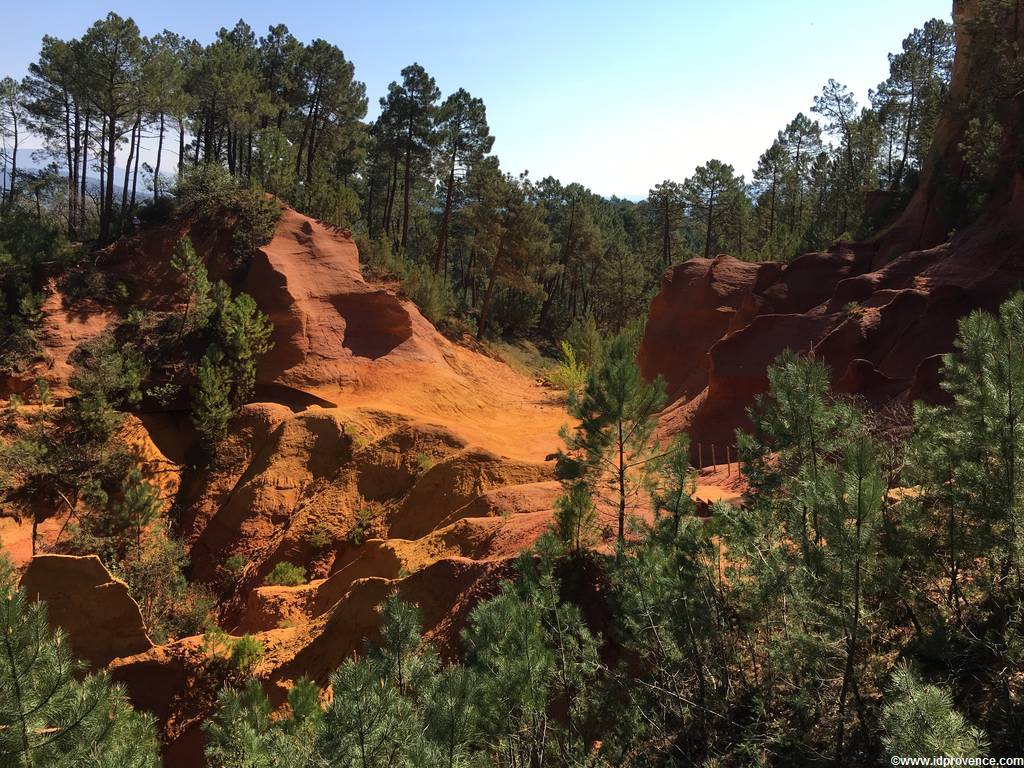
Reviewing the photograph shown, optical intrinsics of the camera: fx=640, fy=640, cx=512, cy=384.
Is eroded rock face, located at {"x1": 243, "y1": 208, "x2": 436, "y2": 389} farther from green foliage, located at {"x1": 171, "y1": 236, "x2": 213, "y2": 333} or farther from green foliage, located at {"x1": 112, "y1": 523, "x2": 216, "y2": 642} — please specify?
green foliage, located at {"x1": 112, "y1": 523, "x2": 216, "y2": 642}

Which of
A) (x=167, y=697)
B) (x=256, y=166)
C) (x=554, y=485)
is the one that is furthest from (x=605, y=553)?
(x=256, y=166)

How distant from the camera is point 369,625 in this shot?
1084 cm

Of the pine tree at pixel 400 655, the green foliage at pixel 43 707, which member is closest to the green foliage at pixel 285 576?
the pine tree at pixel 400 655

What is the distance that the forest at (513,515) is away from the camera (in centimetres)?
485

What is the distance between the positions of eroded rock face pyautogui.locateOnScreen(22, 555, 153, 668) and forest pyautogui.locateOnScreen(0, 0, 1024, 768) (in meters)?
0.46

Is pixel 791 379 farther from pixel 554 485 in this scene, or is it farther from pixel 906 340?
pixel 906 340

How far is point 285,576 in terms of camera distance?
49.3ft

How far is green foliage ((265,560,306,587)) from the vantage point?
49.2ft

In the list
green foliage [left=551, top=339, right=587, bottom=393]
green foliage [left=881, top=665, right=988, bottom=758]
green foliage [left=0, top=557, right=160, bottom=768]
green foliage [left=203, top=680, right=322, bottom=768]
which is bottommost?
green foliage [left=203, top=680, right=322, bottom=768]

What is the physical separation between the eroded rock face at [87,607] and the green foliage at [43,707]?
7441 mm

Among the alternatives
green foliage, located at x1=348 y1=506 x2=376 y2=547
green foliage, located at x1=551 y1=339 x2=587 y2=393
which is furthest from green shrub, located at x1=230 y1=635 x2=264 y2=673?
green foliage, located at x1=551 y1=339 x2=587 y2=393

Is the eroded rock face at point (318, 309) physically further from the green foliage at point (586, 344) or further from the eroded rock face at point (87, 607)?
the eroded rock face at point (87, 607)

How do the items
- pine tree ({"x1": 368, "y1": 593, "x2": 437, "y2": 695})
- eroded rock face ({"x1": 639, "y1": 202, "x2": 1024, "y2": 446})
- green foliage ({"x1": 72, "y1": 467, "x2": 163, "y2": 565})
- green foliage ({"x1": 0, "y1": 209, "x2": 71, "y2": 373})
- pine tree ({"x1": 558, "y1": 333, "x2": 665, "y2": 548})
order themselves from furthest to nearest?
green foliage ({"x1": 0, "y1": 209, "x2": 71, "y2": 373}) → eroded rock face ({"x1": 639, "y1": 202, "x2": 1024, "y2": 446}) → green foliage ({"x1": 72, "y1": 467, "x2": 163, "y2": 565}) → pine tree ({"x1": 558, "y1": 333, "x2": 665, "y2": 548}) → pine tree ({"x1": 368, "y1": 593, "x2": 437, "y2": 695})

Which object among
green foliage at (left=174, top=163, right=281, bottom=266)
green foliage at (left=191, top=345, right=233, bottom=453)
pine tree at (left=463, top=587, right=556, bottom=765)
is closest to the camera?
pine tree at (left=463, top=587, right=556, bottom=765)
